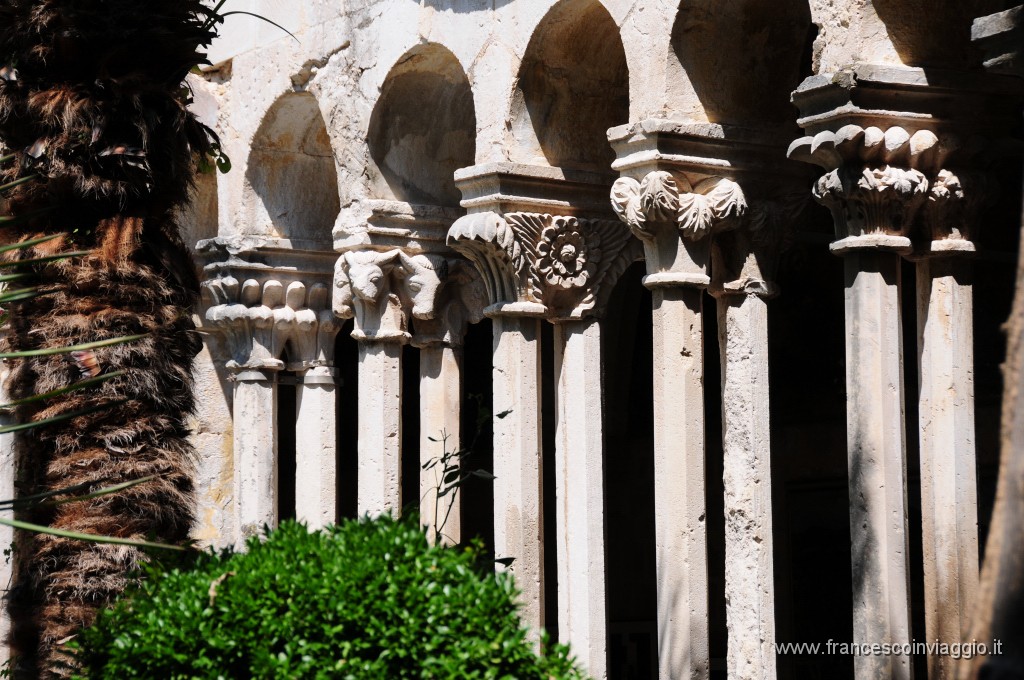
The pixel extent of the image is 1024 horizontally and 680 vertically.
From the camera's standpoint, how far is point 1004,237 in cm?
948

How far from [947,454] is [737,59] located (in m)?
2.00

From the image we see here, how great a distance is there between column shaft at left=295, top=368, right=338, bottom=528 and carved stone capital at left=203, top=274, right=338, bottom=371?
139 mm

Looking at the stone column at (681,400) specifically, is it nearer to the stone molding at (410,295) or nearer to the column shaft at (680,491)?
the column shaft at (680,491)

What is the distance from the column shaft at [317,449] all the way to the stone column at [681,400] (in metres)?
3.26

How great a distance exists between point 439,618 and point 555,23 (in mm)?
3919

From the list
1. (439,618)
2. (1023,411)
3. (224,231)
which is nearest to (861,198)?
(439,618)

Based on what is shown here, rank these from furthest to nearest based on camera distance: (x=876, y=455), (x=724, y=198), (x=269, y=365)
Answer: (x=269, y=365)
(x=724, y=198)
(x=876, y=455)

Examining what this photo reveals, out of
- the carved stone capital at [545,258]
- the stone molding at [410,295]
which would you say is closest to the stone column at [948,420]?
the carved stone capital at [545,258]

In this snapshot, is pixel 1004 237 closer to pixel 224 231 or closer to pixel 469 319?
pixel 469 319

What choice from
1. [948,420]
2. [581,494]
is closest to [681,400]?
[581,494]

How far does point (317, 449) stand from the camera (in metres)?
9.41

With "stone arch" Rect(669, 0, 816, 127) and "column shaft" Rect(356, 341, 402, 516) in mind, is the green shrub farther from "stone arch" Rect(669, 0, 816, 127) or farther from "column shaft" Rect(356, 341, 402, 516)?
"column shaft" Rect(356, 341, 402, 516)

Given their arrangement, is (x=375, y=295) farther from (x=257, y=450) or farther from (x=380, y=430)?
(x=257, y=450)

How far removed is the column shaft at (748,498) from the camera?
6.16 metres
